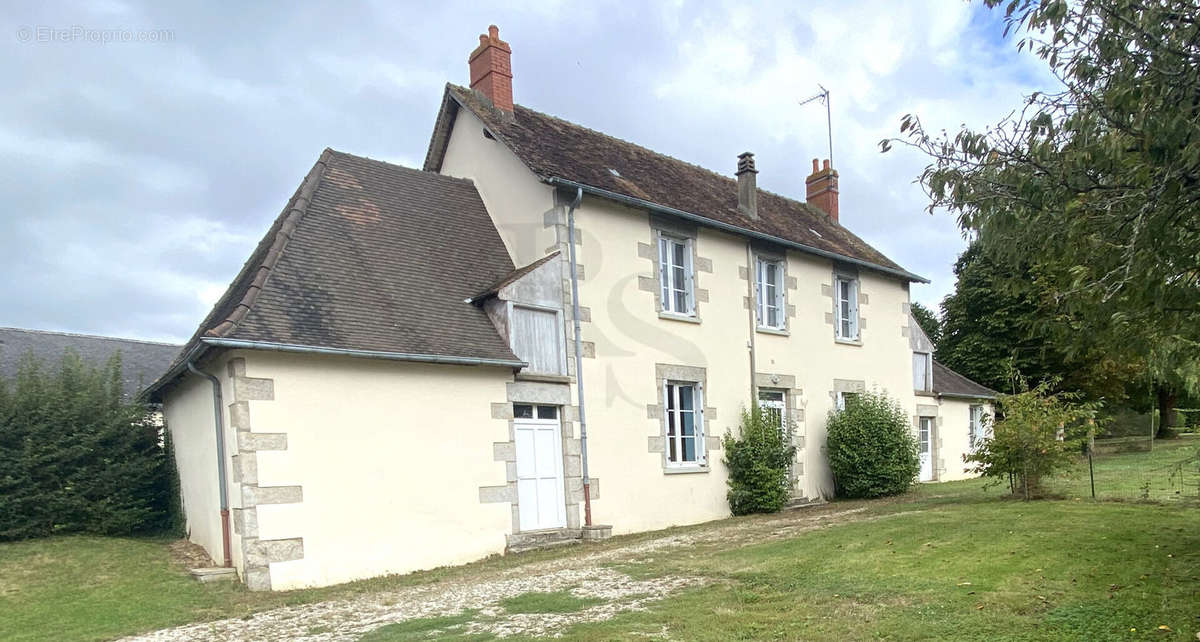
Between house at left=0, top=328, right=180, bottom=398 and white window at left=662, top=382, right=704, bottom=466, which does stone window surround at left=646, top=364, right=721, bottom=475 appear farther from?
house at left=0, top=328, right=180, bottom=398

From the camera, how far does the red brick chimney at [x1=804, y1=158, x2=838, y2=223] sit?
59.7 feet

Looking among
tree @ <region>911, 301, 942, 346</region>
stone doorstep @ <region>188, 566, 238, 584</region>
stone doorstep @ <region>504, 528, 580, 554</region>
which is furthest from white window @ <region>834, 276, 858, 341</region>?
tree @ <region>911, 301, 942, 346</region>

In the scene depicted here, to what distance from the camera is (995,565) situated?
6.34 metres

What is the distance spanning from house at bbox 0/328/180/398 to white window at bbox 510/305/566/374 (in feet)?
37.8

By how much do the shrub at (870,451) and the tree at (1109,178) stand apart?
872 cm

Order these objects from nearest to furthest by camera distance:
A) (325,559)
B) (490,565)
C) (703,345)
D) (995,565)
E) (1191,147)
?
(1191,147)
(995,565)
(325,559)
(490,565)
(703,345)

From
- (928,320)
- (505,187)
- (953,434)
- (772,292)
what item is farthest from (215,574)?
(928,320)

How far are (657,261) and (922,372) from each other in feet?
29.2

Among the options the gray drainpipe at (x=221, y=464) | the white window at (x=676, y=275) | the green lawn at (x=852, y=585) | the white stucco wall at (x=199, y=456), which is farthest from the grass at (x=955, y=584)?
the white stucco wall at (x=199, y=456)

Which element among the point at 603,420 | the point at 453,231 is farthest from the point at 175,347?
the point at 603,420

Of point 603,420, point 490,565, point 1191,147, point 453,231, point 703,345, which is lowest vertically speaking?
point 490,565

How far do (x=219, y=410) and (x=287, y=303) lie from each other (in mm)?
1357

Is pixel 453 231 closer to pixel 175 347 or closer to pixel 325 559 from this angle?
pixel 325 559

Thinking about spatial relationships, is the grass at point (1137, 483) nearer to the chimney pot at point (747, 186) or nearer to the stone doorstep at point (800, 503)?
the stone doorstep at point (800, 503)
